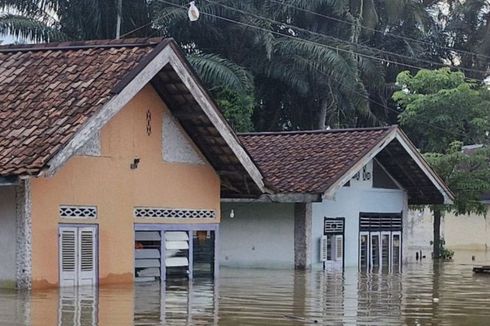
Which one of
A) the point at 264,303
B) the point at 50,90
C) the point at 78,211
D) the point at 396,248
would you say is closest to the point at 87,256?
the point at 78,211

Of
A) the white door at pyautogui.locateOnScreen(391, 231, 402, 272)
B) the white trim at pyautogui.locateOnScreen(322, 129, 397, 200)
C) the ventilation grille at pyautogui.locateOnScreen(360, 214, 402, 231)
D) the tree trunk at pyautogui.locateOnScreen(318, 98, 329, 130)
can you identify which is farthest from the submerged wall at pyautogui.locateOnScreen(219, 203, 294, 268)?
the tree trunk at pyautogui.locateOnScreen(318, 98, 329, 130)

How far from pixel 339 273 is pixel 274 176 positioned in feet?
11.2

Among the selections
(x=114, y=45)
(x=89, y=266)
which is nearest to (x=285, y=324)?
(x=89, y=266)

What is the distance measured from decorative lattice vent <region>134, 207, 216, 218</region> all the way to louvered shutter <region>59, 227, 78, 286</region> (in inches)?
80.5

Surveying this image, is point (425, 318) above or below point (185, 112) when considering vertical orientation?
below

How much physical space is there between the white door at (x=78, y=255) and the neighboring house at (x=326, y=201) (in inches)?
312

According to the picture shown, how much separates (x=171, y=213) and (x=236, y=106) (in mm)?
20840

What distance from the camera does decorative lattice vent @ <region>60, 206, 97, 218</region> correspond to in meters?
22.3

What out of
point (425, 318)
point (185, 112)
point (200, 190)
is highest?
point (185, 112)

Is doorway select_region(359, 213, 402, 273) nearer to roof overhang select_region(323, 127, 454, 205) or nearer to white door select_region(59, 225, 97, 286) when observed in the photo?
roof overhang select_region(323, 127, 454, 205)

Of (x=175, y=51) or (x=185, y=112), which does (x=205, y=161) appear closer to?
(x=185, y=112)

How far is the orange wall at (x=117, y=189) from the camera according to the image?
2181 cm

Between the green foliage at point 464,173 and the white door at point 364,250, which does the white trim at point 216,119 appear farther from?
the green foliage at point 464,173

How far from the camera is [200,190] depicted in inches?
1034
